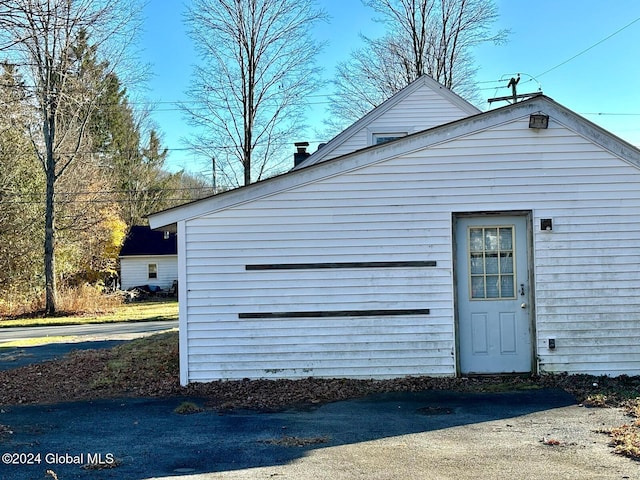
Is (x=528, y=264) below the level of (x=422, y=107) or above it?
below

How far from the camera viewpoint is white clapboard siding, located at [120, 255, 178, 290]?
3966cm

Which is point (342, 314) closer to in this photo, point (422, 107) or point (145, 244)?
point (422, 107)

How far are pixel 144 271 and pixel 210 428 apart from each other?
35101 mm

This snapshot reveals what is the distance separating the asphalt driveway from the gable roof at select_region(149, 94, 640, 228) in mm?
2641

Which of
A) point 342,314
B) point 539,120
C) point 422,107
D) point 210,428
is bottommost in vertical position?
point 210,428

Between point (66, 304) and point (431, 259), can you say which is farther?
point (66, 304)

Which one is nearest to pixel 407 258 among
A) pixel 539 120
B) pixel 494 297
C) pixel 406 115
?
pixel 494 297

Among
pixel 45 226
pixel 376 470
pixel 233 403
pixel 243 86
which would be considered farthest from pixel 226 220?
pixel 45 226

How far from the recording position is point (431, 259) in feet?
27.5

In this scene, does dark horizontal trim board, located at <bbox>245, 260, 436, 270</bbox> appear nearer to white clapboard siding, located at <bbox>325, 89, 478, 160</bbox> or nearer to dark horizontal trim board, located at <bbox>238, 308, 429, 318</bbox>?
dark horizontal trim board, located at <bbox>238, 308, 429, 318</bbox>

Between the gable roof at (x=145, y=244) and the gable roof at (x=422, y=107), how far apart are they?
2682cm

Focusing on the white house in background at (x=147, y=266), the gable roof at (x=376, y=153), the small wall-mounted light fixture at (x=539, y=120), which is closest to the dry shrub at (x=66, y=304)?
the white house in background at (x=147, y=266)

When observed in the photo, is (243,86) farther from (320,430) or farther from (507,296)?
(320,430)

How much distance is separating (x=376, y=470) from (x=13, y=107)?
8.85m
